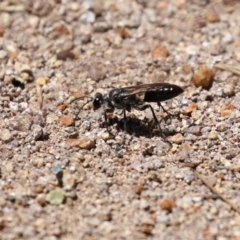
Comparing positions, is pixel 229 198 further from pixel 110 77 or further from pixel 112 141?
pixel 110 77

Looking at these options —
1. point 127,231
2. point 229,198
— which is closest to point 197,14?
point 229,198

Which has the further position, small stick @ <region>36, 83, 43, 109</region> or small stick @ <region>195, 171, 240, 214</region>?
small stick @ <region>36, 83, 43, 109</region>

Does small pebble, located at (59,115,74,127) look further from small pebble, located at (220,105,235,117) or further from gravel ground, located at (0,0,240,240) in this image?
small pebble, located at (220,105,235,117)

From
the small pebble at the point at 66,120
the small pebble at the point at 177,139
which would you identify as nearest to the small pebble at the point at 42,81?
the small pebble at the point at 66,120

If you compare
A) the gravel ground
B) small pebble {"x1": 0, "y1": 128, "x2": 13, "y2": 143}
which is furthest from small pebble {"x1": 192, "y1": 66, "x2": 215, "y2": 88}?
small pebble {"x1": 0, "y1": 128, "x2": 13, "y2": 143}

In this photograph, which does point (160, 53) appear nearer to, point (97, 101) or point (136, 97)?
point (136, 97)

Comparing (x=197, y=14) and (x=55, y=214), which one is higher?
(x=197, y=14)

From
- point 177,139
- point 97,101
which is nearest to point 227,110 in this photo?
Answer: point 177,139
